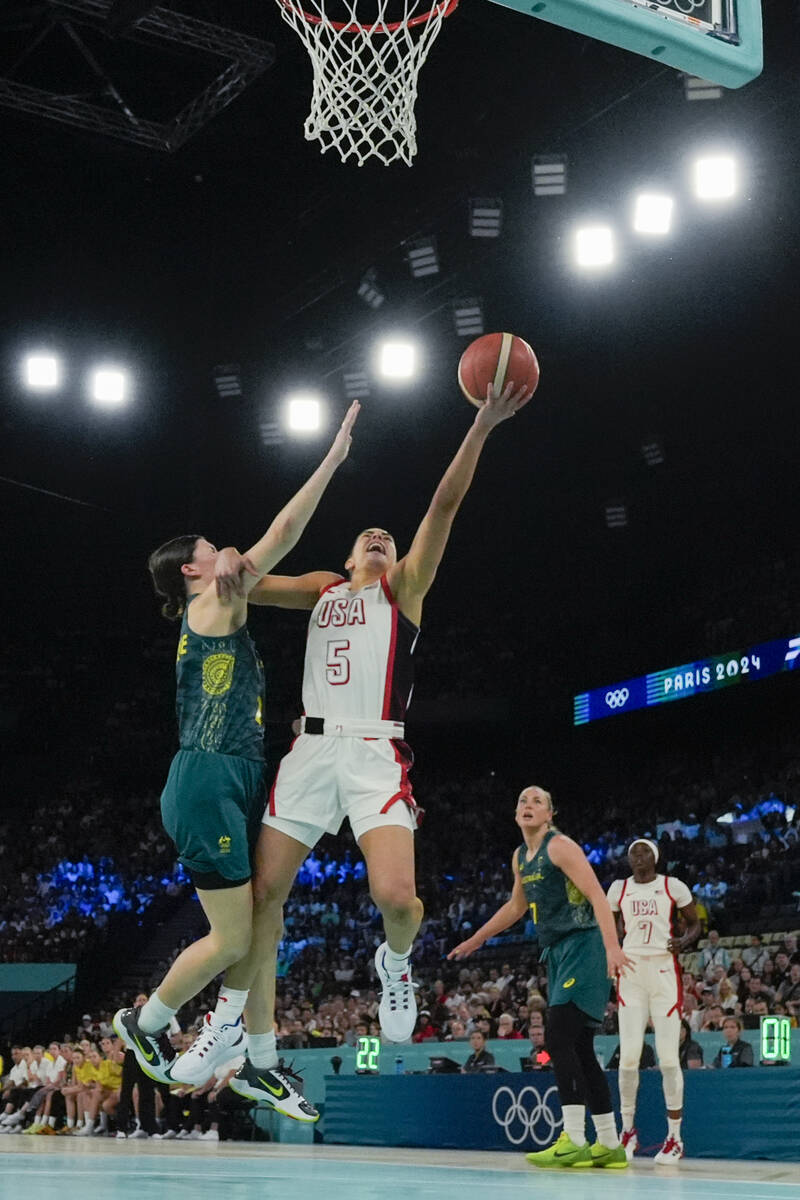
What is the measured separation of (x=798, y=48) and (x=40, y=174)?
896 cm

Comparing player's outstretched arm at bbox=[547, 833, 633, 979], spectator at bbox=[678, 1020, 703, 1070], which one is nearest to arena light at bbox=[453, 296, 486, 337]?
spectator at bbox=[678, 1020, 703, 1070]

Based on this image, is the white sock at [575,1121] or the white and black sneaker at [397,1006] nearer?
the white and black sneaker at [397,1006]

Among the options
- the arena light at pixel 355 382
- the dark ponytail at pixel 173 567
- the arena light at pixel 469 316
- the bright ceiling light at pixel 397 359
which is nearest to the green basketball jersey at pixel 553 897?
the dark ponytail at pixel 173 567

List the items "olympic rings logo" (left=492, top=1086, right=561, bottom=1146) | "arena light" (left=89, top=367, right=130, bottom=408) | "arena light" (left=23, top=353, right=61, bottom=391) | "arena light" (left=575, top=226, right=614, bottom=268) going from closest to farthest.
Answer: "olympic rings logo" (left=492, top=1086, right=561, bottom=1146) → "arena light" (left=575, top=226, right=614, bottom=268) → "arena light" (left=23, top=353, right=61, bottom=391) → "arena light" (left=89, top=367, right=130, bottom=408)

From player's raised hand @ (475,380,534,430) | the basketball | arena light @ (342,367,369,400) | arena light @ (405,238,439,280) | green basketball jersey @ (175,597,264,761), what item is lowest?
green basketball jersey @ (175,597,264,761)

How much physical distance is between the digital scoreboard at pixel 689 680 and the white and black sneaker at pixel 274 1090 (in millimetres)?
20606

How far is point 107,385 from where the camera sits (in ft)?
62.0

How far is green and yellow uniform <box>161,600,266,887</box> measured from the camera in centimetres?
561

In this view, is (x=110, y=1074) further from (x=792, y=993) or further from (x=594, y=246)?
(x=594, y=246)

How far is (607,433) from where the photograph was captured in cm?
2353

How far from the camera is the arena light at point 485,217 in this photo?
1577cm

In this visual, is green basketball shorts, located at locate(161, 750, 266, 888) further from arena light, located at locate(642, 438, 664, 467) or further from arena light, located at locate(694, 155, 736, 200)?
arena light, located at locate(642, 438, 664, 467)

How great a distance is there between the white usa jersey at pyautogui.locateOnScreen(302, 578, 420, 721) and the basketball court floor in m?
1.98

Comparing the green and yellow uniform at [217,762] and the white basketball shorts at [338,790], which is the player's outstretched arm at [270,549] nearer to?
the green and yellow uniform at [217,762]
